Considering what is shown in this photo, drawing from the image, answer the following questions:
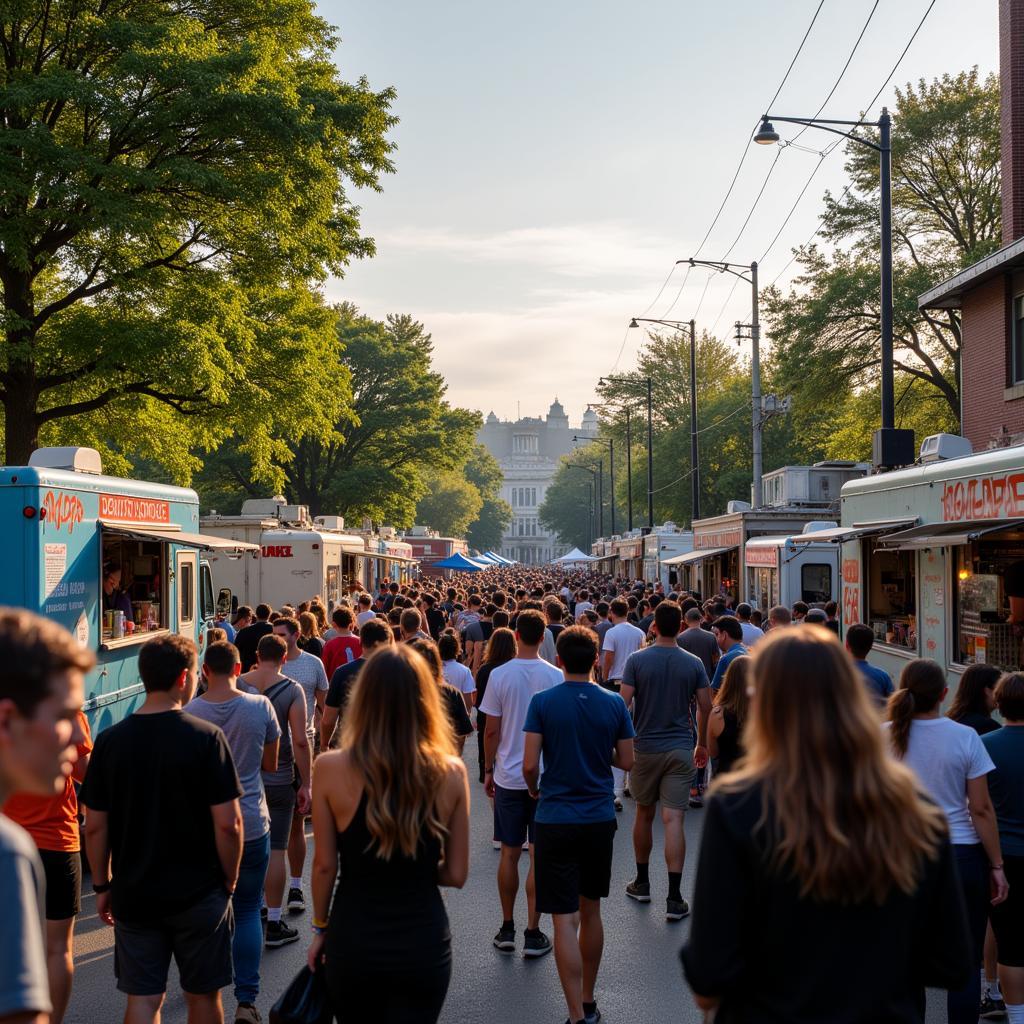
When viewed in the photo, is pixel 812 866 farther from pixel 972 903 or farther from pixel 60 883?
pixel 60 883

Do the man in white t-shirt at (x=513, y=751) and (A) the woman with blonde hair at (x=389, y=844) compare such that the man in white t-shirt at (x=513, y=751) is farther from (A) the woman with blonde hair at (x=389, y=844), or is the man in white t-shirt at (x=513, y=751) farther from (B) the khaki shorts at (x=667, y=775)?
(A) the woman with blonde hair at (x=389, y=844)

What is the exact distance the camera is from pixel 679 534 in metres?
37.8

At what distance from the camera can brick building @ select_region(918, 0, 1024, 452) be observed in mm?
20016

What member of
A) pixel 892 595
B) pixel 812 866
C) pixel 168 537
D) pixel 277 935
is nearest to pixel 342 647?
pixel 168 537

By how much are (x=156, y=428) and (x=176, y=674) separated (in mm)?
17105

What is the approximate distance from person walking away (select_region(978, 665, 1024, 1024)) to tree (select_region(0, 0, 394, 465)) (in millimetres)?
14074

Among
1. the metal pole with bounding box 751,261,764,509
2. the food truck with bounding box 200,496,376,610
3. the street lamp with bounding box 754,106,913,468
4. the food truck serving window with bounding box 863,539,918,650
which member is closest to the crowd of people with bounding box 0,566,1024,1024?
the food truck serving window with bounding box 863,539,918,650

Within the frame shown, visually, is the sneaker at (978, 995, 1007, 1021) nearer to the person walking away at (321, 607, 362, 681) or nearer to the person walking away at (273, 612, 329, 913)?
the person walking away at (273, 612, 329, 913)

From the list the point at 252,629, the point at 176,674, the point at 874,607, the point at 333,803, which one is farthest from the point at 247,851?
the point at 874,607

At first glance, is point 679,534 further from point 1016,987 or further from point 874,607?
point 1016,987

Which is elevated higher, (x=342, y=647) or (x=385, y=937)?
(x=342, y=647)

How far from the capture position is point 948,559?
398 inches

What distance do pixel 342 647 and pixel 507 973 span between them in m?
4.54

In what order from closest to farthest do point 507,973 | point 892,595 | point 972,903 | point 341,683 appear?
point 972,903
point 507,973
point 341,683
point 892,595
